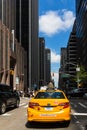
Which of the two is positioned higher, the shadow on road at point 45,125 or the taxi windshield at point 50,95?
the taxi windshield at point 50,95

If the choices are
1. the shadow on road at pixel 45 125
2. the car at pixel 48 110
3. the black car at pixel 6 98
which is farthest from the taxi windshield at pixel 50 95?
the black car at pixel 6 98

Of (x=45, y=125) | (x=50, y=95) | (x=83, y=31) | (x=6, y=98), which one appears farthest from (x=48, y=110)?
(x=83, y=31)

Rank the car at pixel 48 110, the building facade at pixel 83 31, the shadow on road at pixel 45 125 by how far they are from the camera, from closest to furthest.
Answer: the car at pixel 48 110
the shadow on road at pixel 45 125
the building facade at pixel 83 31

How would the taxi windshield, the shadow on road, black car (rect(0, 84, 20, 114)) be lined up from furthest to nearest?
1. black car (rect(0, 84, 20, 114))
2. the taxi windshield
3. the shadow on road

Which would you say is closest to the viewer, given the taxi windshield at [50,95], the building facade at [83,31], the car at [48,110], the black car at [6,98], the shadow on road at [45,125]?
the car at [48,110]

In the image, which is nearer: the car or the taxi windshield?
the car

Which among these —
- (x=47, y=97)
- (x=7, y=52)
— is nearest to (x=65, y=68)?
(x=7, y=52)

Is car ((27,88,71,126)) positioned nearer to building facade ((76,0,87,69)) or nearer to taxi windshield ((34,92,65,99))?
taxi windshield ((34,92,65,99))

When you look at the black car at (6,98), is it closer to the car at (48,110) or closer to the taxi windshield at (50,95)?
the taxi windshield at (50,95)

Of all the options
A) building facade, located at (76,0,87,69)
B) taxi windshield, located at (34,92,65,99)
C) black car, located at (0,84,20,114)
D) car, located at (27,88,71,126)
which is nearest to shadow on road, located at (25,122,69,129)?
car, located at (27,88,71,126)

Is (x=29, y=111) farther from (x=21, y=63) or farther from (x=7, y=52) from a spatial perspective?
(x=21, y=63)

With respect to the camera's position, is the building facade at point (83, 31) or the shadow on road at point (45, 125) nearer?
the shadow on road at point (45, 125)

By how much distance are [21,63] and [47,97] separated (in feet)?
294

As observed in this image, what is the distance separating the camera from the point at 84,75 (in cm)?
8888
